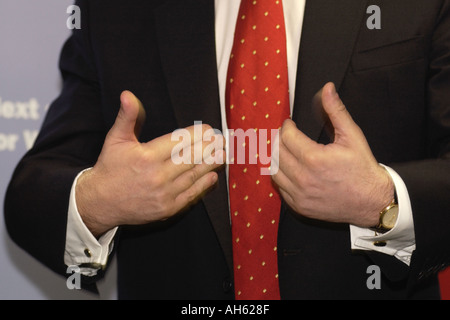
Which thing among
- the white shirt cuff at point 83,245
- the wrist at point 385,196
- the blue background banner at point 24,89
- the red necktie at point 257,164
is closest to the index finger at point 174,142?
the red necktie at point 257,164

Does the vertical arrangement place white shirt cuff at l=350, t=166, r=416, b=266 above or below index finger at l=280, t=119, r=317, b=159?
below

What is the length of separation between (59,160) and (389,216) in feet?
2.72

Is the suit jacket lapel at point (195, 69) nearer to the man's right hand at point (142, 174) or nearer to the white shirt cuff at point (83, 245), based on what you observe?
the man's right hand at point (142, 174)

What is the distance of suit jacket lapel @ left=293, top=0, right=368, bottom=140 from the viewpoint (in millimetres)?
1288

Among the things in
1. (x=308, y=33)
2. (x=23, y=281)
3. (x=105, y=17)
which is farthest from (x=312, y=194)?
(x=23, y=281)

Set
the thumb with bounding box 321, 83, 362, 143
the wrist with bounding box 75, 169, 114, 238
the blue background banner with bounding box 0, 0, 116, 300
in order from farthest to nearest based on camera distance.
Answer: the blue background banner with bounding box 0, 0, 116, 300
the wrist with bounding box 75, 169, 114, 238
the thumb with bounding box 321, 83, 362, 143

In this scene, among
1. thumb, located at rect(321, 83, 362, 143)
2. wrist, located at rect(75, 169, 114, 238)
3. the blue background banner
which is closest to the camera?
thumb, located at rect(321, 83, 362, 143)

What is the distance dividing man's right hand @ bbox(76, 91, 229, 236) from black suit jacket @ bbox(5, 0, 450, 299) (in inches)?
4.9

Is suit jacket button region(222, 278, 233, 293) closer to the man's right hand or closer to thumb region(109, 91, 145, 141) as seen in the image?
the man's right hand

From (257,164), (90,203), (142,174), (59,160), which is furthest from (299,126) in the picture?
(59,160)

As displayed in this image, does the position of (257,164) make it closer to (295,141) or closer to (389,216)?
(295,141)

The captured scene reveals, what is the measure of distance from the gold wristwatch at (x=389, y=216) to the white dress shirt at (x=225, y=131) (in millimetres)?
11

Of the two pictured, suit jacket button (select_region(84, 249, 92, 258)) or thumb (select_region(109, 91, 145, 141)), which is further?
suit jacket button (select_region(84, 249, 92, 258))

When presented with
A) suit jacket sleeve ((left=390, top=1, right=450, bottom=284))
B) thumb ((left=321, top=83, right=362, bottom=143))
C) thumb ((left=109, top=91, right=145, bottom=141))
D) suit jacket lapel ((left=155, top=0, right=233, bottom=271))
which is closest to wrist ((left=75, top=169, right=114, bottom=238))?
thumb ((left=109, top=91, right=145, bottom=141))
